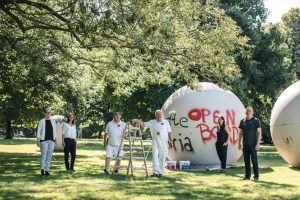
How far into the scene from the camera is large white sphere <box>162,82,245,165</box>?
1727cm

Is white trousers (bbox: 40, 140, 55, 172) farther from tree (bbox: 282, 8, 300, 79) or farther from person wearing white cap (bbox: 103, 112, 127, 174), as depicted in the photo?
tree (bbox: 282, 8, 300, 79)

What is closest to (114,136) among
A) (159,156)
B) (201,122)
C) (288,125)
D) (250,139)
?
(159,156)

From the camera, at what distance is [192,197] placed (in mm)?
10062

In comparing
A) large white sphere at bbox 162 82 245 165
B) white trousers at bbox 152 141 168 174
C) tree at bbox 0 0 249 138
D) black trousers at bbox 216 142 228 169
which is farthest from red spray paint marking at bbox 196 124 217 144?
white trousers at bbox 152 141 168 174

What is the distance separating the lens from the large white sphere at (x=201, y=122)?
17.3 meters

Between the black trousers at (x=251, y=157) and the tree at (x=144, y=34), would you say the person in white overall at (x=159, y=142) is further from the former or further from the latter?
the black trousers at (x=251, y=157)

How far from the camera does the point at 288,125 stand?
16609 mm

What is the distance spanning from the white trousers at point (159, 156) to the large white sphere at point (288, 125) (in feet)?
14.9

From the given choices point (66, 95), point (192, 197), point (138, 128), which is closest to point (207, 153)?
point (138, 128)

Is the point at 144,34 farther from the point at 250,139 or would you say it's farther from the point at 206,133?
the point at 206,133

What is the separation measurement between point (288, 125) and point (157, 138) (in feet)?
15.7

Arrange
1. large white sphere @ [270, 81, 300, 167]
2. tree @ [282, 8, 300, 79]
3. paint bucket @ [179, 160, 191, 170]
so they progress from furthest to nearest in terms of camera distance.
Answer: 1. tree @ [282, 8, 300, 79]
2. paint bucket @ [179, 160, 191, 170]
3. large white sphere @ [270, 81, 300, 167]

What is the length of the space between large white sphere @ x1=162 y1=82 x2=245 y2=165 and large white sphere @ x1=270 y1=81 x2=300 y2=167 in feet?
4.66

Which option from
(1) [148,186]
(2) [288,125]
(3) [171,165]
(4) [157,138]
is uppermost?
(2) [288,125]
